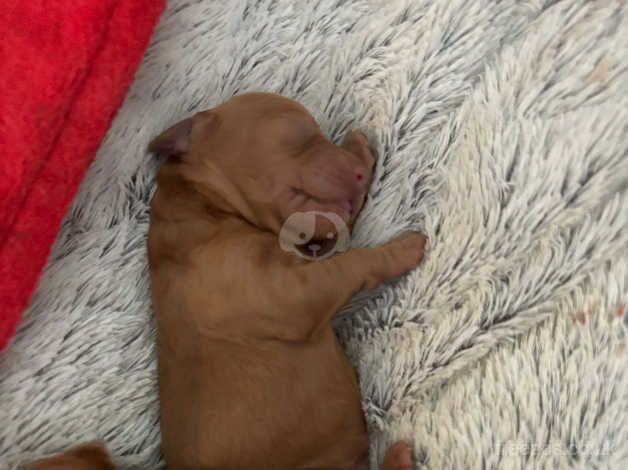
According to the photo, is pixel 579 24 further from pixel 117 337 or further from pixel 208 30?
pixel 117 337

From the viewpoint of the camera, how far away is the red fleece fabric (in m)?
1.45

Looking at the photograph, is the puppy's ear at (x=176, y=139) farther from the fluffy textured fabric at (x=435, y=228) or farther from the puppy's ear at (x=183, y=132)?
the fluffy textured fabric at (x=435, y=228)

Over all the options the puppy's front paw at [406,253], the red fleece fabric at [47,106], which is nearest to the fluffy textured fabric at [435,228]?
the puppy's front paw at [406,253]

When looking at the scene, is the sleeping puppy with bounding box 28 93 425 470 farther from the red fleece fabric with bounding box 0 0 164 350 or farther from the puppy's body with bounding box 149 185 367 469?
the red fleece fabric with bounding box 0 0 164 350

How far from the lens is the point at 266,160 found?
165 centimetres

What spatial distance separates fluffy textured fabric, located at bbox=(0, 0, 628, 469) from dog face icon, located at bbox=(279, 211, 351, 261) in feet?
0.17

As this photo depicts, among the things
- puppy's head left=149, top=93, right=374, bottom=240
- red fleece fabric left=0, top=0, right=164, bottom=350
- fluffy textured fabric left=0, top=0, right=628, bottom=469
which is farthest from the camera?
puppy's head left=149, top=93, right=374, bottom=240

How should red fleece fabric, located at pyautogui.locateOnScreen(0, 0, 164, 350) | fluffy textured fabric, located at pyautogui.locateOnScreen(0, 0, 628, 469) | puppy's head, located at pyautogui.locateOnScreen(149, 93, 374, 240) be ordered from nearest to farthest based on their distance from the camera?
fluffy textured fabric, located at pyautogui.locateOnScreen(0, 0, 628, 469) → red fleece fabric, located at pyautogui.locateOnScreen(0, 0, 164, 350) → puppy's head, located at pyautogui.locateOnScreen(149, 93, 374, 240)

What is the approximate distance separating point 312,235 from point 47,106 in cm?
63

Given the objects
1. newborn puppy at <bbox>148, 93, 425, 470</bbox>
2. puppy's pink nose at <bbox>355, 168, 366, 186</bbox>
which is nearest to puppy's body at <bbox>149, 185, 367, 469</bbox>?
newborn puppy at <bbox>148, 93, 425, 470</bbox>

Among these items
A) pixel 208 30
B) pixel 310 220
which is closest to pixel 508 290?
pixel 310 220

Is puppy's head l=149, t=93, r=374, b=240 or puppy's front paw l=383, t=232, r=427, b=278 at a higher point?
puppy's head l=149, t=93, r=374, b=240

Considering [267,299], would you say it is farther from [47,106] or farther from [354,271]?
[47,106]

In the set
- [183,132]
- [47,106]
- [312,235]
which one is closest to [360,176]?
[312,235]
